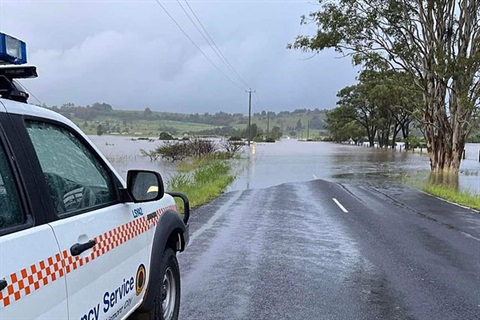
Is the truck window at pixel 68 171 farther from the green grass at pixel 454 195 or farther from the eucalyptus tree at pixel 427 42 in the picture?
the eucalyptus tree at pixel 427 42

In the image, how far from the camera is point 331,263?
657 cm

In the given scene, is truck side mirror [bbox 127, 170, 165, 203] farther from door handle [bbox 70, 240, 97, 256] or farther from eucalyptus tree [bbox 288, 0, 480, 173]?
eucalyptus tree [bbox 288, 0, 480, 173]

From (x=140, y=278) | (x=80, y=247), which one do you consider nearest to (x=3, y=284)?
(x=80, y=247)

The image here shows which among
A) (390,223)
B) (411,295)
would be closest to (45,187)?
(411,295)

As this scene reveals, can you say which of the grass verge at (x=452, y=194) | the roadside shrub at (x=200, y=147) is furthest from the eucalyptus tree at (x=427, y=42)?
the roadside shrub at (x=200, y=147)

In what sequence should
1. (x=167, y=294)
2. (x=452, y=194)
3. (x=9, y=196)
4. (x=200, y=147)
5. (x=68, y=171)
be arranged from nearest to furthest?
(x=9, y=196) < (x=68, y=171) < (x=167, y=294) < (x=452, y=194) < (x=200, y=147)

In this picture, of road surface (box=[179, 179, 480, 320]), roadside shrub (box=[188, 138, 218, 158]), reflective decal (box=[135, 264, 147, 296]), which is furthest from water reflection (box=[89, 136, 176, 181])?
reflective decal (box=[135, 264, 147, 296])

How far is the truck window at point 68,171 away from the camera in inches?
95.9

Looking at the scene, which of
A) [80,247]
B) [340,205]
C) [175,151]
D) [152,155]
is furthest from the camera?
[152,155]

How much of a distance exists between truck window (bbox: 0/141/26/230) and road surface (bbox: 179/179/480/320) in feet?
8.93

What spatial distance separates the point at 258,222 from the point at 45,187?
799 centimetres

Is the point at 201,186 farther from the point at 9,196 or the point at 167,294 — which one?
the point at 9,196

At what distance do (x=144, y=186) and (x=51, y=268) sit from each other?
131cm

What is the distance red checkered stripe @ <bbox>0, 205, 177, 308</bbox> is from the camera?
182 centimetres
